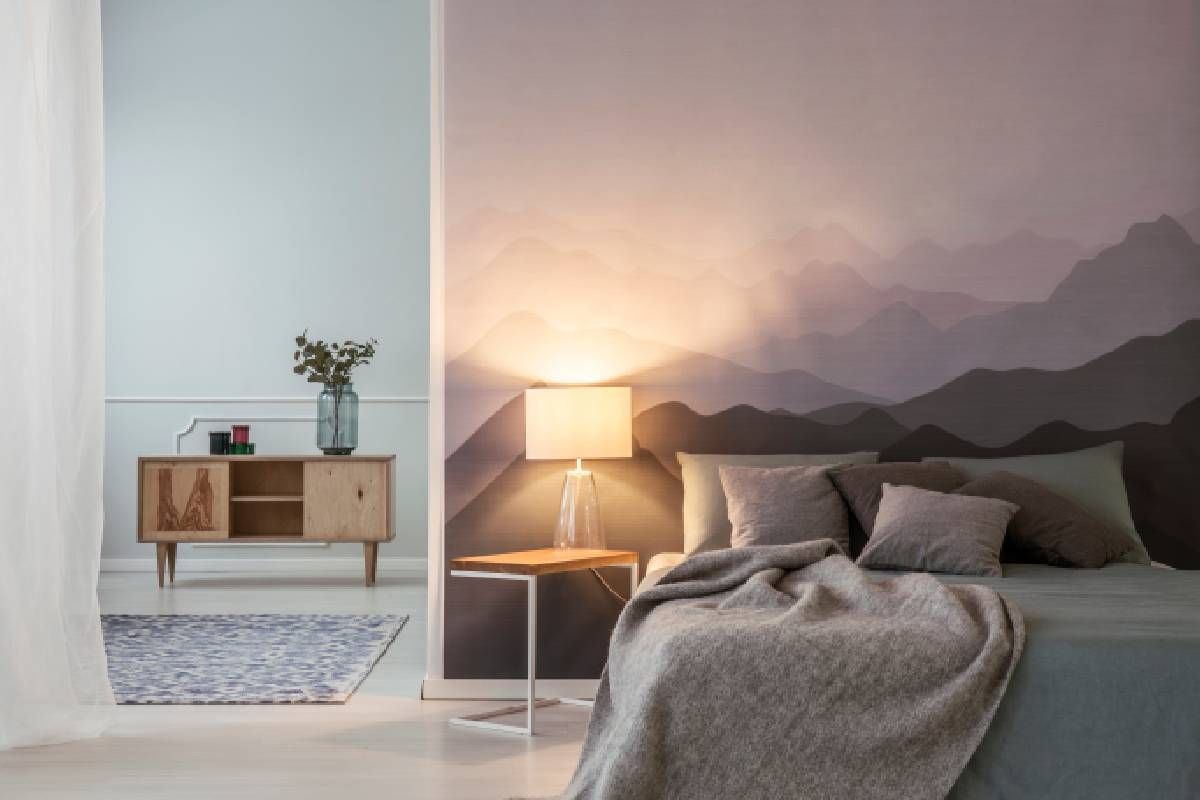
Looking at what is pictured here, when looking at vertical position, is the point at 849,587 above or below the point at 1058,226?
below

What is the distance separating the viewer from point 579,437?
4.34m

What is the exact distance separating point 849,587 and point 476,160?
7.56ft

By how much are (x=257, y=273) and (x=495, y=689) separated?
4325mm

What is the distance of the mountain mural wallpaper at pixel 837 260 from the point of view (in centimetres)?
467

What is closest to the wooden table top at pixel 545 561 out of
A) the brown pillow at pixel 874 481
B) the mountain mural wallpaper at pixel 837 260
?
the mountain mural wallpaper at pixel 837 260

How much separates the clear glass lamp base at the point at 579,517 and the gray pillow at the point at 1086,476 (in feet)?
4.00

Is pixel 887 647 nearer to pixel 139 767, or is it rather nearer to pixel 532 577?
pixel 532 577

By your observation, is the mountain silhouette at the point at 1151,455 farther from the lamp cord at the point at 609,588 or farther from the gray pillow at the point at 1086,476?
the lamp cord at the point at 609,588


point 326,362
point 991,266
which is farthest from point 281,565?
point 991,266

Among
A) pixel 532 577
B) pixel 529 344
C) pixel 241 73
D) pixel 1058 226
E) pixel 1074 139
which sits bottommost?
pixel 532 577

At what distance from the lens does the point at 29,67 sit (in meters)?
3.80

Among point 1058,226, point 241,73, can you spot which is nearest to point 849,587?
point 1058,226

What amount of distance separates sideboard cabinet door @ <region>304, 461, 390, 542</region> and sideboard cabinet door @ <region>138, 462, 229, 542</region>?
19.7 inches

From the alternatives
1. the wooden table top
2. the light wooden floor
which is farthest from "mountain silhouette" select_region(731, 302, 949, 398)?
the light wooden floor
